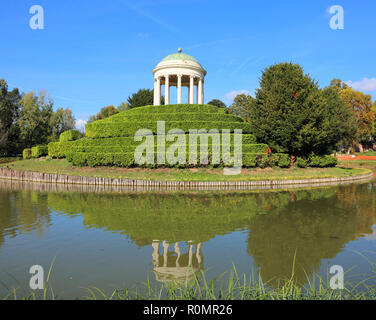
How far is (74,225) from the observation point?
10266 mm

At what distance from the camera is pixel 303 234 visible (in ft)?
29.5

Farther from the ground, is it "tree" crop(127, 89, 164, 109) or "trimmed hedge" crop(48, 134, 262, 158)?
"tree" crop(127, 89, 164, 109)

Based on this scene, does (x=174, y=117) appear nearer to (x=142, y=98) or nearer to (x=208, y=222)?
(x=208, y=222)

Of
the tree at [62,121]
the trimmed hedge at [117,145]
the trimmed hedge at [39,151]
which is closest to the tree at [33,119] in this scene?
the tree at [62,121]

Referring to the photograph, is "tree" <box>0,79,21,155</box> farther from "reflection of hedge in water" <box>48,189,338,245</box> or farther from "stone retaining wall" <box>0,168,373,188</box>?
"reflection of hedge in water" <box>48,189,338,245</box>

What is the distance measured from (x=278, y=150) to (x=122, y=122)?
18882 millimetres

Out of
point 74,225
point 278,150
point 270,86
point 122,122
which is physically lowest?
point 74,225

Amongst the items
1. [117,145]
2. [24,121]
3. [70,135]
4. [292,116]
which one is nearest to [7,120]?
[24,121]

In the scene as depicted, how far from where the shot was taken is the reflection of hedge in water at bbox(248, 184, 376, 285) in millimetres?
6438

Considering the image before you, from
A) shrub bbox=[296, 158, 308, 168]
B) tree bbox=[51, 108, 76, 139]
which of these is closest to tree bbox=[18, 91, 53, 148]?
tree bbox=[51, 108, 76, 139]

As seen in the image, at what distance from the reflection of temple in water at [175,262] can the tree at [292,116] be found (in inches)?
980

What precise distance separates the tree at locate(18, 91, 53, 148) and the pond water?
45526 millimetres

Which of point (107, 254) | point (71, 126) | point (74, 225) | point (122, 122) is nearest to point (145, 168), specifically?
point (122, 122)

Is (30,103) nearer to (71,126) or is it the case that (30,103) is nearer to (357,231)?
(71,126)
